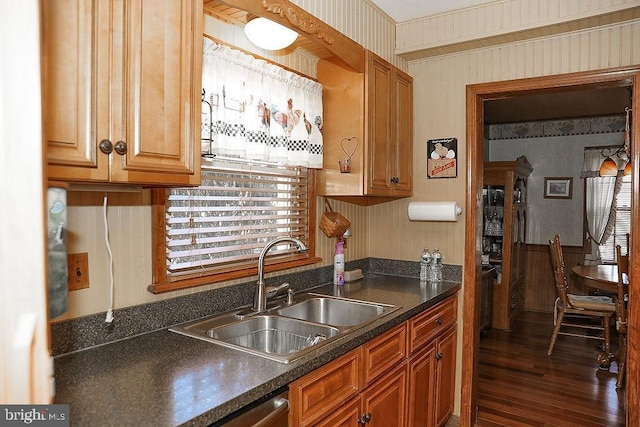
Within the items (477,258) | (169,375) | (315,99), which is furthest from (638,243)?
(169,375)

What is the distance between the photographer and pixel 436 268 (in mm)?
2832

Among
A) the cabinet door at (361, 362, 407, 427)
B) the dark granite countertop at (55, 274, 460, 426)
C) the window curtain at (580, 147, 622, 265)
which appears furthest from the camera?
the window curtain at (580, 147, 622, 265)

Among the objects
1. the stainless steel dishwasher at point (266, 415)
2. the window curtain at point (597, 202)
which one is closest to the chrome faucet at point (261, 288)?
the stainless steel dishwasher at point (266, 415)

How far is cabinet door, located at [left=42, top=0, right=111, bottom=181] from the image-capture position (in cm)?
105

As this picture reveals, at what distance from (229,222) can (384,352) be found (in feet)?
3.08

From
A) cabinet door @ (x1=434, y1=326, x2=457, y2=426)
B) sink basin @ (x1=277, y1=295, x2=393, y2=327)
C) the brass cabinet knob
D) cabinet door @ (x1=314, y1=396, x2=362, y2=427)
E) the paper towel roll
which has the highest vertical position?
the brass cabinet knob

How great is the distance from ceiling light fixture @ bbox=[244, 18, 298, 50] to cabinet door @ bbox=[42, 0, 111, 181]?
0.79m

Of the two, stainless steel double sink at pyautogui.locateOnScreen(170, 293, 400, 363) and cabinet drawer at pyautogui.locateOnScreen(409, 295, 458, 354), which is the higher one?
stainless steel double sink at pyautogui.locateOnScreen(170, 293, 400, 363)

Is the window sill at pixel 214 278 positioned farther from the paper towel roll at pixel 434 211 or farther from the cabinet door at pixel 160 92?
the paper towel roll at pixel 434 211

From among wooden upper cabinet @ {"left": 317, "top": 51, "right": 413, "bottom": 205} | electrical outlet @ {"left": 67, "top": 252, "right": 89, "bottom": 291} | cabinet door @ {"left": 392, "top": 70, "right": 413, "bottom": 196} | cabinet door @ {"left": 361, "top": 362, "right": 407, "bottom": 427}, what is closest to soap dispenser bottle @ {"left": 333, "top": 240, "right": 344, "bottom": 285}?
wooden upper cabinet @ {"left": 317, "top": 51, "right": 413, "bottom": 205}

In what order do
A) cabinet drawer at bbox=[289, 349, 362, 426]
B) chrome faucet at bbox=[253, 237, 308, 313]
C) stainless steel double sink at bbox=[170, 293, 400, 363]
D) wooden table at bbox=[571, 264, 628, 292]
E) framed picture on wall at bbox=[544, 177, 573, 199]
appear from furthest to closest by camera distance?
1. framed picture on wall at bbox=[544, 177, 573, 199]
2. wooden table at bbox=[571, 264, 628, 292]
3. chrome faucet at bbox=[253, 237, 308, 313]
4. stainless steel double sink at bbox=[170, 293, 400, 363]
5. cabinet drawer at bbox=[289, 349, 362, 426]

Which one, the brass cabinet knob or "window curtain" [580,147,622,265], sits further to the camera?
"window curtain" [580,147,622,265]

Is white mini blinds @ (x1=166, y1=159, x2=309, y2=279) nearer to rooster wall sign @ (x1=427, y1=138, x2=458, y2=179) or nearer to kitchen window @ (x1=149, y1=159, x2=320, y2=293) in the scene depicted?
kitchen window @ (x1=149, y1=159, x2=320, y2=293)

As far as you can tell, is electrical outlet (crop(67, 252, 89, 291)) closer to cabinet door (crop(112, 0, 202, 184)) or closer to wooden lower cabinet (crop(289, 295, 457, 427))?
cabinet door (crop(112, 0, 202, 184))
